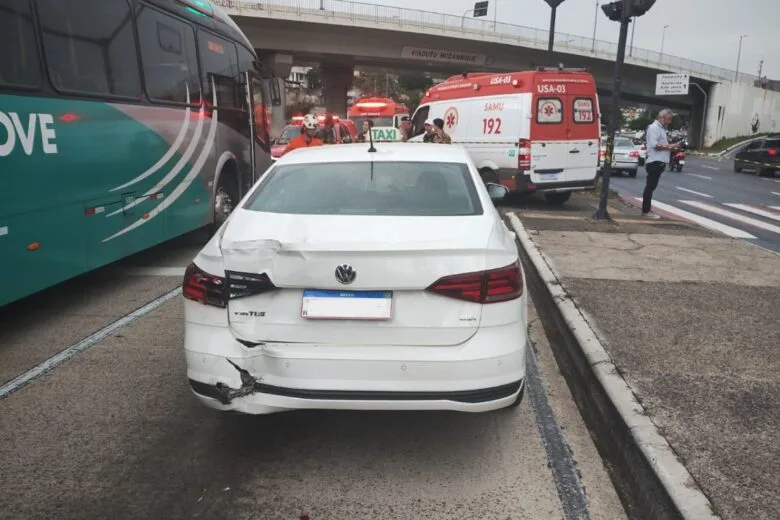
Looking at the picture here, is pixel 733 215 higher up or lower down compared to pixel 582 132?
lower down

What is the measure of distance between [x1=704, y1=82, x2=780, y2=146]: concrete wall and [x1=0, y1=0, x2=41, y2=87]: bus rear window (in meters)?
65.2

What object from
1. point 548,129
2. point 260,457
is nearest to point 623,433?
point 260,457

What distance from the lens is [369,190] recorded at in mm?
3959

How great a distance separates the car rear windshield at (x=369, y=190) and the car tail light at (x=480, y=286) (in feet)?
2.11

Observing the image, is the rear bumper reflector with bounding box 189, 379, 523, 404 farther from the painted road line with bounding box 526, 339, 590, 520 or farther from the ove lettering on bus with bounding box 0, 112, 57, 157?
the ove lettering on bus with bounding box 0, 112, 57, 157

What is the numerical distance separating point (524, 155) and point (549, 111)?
1.03m

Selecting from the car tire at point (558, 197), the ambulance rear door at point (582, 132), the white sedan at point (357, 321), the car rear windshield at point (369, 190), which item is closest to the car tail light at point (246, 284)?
the white sedan at point (357, 321)

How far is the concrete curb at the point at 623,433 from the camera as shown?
2740mm

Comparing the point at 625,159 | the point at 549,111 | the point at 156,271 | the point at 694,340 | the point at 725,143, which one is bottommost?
the point at 725,143

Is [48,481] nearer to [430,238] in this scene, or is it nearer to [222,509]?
[222,509]

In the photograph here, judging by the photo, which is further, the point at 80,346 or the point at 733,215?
the point at 733,215

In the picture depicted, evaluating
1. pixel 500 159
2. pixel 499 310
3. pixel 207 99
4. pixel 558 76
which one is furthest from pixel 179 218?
pixel 558 76

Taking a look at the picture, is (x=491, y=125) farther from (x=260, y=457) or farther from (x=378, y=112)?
(x=378, y=112)

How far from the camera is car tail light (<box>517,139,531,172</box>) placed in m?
12.9
